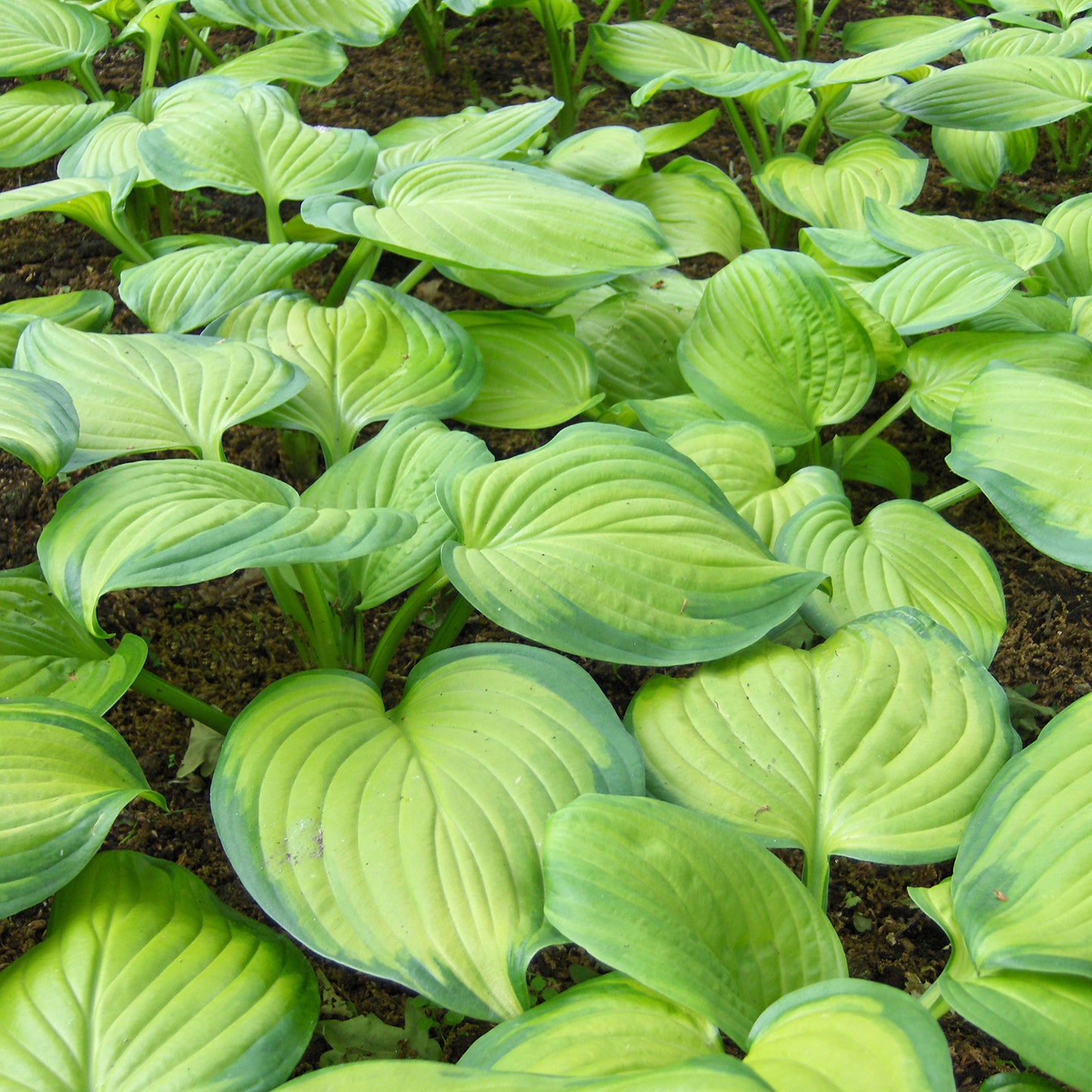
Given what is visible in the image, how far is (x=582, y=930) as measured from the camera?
0.68m

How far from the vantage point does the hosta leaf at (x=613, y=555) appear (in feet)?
2.92

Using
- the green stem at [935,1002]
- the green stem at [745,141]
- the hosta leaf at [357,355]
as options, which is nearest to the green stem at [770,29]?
the green stem at [745,141]

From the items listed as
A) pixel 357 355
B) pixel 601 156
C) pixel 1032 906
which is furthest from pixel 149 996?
pixel 601 156

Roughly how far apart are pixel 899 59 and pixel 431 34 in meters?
1.05

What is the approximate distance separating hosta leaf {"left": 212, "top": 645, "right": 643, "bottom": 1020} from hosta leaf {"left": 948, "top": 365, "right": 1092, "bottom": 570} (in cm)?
52

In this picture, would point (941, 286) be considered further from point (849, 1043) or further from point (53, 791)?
point (53, 791)

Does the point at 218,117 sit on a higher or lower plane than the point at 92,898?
higher

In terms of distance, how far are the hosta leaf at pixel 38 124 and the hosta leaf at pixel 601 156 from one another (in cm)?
83

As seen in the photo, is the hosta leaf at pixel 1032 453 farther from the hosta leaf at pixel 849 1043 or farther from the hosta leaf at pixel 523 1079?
the hosta leaf at pixel 523 1079

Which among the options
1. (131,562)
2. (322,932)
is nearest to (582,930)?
(322,932)

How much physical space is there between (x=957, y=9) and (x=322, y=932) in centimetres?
272

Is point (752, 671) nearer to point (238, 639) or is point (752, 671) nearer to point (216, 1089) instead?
point (216, 1089)

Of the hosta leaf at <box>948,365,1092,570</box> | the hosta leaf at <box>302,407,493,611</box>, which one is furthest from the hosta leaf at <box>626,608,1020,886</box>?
the hosta leaf at <box>302,407,493,611</box>

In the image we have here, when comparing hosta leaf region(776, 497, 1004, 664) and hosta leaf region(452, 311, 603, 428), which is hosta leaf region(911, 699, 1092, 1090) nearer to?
hosta leaf region(776, 497, 1004, 664)
